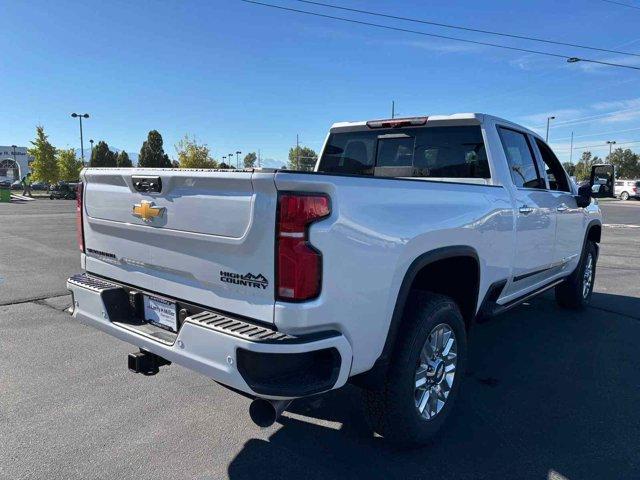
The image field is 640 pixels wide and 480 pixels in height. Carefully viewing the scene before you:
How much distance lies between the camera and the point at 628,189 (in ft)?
135

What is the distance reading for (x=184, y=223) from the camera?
Result: 2613mm

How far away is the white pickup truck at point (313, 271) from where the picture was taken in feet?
7.33

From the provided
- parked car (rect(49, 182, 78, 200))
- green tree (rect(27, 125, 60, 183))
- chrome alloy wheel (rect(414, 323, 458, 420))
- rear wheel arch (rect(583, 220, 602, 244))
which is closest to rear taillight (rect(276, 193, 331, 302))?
chrome alloy wheel (rect(414, 323, 458, 420))

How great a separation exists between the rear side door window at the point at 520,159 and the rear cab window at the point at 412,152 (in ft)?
0.92

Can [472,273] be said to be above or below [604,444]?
above

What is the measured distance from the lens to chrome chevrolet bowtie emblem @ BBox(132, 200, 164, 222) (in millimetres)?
2752

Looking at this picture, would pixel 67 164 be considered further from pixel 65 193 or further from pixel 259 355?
pixel 259 355

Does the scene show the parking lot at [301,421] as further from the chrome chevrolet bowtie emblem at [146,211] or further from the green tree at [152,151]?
the green tree at [152,151]

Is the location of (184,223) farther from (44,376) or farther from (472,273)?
(44,376)

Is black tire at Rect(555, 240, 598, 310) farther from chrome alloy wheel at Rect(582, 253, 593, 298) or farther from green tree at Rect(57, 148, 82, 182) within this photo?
green tree at Rect(57, 148, 82, 182)

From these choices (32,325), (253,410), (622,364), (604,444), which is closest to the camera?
(253,410)

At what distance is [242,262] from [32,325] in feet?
13.2

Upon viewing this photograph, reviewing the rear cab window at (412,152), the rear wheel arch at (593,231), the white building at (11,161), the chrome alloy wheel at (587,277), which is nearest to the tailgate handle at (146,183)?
the rear cab window at (412,152)

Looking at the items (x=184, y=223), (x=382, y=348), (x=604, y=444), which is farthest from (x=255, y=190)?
(x=604, y=444)
